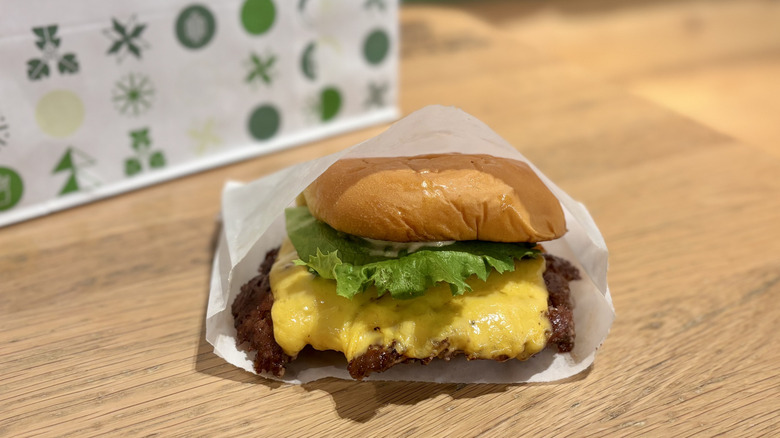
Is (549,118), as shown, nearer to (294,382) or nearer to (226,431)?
(294,382)

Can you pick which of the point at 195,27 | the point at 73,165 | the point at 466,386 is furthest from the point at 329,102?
the point at 466,386

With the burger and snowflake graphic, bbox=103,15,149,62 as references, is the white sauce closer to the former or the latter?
the burger

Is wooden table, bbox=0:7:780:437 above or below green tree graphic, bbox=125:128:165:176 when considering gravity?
below

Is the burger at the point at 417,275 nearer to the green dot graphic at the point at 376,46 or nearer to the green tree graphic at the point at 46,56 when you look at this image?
the green tree graphic at the point at 46,56

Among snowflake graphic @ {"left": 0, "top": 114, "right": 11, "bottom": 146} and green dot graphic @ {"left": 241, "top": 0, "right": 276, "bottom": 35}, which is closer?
snowflake graphic @ {"left": 0, "top": 114, "right": 11, "bottom": 146}

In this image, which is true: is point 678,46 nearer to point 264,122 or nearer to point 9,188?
point 264,122

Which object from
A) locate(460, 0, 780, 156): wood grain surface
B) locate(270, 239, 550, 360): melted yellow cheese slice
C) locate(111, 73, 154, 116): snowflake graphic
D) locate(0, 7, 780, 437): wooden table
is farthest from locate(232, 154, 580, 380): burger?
locate(460, 0, 780, 156): wood grain surface
